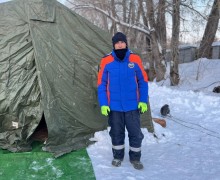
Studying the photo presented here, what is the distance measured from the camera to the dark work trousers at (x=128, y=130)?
381cm

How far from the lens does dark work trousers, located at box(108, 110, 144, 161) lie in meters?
3.81

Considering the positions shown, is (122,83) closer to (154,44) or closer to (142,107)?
(142,107)

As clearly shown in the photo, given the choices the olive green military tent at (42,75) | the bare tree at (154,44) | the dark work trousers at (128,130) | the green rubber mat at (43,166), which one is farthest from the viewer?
the bare tree at (154,44)

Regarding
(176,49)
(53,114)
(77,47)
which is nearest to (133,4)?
(176,49)

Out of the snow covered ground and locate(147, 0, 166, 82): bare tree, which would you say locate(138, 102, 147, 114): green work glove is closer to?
the snow covered ground

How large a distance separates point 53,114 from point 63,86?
0.47 m

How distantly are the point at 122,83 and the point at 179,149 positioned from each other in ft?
5.40

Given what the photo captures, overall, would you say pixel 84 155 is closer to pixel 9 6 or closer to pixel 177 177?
pixel 177 177

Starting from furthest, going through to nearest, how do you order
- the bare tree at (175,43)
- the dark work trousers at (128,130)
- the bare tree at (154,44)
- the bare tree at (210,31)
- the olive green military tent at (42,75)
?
the bare tree at (154,44) → the bare tree at (210,31) → the bare tree at (175,43) → the olive green military tent at (42,75) → the dark work trousers at (128,130)

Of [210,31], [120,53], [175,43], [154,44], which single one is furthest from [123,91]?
[210,31]

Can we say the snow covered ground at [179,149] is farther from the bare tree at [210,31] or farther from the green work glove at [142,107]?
→ the bare tree at [210,31]

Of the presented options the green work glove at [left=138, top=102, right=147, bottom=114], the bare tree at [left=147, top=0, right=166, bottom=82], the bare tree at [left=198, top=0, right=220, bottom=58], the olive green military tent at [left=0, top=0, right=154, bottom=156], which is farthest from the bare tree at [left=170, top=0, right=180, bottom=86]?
the green work glove at [left=138, top=102, right=147, bottom=114]

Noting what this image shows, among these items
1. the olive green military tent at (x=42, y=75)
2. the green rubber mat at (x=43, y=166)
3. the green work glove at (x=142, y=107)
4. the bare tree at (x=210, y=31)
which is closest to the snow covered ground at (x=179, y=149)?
the green rubber mat at (x=43, y=166)

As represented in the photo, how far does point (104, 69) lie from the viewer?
12.4 feet
